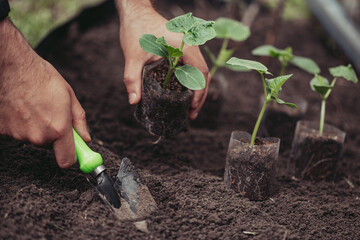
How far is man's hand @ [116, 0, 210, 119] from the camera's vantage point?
68.1 inches

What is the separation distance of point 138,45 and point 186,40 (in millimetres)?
405

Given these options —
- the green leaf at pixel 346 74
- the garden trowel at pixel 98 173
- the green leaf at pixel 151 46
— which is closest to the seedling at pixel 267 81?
the green leaf at pixel 151 46

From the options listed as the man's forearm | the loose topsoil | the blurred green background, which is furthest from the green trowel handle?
the blurred green background

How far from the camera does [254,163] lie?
5.16ft

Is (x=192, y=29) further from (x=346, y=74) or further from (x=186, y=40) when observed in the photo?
(x=346, y=74)

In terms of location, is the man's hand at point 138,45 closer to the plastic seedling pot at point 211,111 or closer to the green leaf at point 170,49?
the green leaf at point 170,49

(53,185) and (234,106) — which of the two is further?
(234,106)

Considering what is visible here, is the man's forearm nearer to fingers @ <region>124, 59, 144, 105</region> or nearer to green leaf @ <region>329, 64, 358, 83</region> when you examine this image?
fingers @ <region>124, 59, 144, 105</region>

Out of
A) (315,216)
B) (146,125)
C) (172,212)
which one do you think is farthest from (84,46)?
(315,216)

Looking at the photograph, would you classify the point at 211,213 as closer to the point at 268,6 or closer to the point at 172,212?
the point at 172,212

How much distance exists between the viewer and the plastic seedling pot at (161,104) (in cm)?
169

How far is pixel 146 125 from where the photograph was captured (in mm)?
1803

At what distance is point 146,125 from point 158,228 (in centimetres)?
57

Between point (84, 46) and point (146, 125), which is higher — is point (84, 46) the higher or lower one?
the lower one
